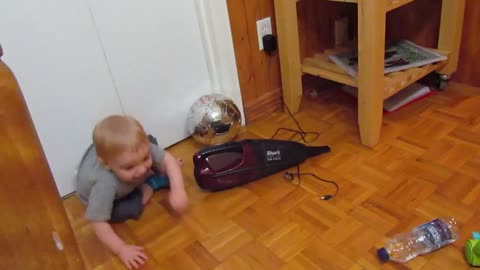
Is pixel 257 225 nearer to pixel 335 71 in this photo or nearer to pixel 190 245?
pixel 190 245

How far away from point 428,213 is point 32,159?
0.92 meters

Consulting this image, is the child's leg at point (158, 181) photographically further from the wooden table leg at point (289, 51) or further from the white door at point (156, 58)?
the wooden table leg at point (289, 51)

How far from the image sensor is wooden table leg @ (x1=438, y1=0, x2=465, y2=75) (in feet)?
4.91

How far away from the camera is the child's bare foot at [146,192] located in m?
1.29

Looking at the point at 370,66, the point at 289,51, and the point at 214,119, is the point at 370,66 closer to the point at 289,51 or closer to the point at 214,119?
the point at 289,51

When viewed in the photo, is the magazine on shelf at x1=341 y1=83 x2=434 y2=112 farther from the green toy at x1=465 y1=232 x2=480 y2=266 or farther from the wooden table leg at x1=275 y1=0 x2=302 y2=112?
the green toy at x1=465 y1=232 x2=480 y2=266

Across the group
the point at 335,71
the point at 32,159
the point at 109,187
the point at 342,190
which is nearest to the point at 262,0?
the point at 335,71

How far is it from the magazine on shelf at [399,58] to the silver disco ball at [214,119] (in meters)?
0.39

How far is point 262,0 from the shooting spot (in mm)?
1502

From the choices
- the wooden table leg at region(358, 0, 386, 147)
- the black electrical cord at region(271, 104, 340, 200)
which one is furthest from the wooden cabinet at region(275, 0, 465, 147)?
the black electrical cord at region(271, 104, 340, 200)

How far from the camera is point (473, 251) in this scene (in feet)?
3.11

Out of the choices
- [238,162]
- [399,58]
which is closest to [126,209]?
[238,162]

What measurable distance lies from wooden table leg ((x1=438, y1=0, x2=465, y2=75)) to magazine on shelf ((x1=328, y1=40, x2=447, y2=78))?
0.06 meters

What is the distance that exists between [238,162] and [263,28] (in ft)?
1.74
